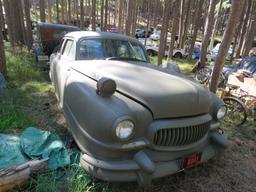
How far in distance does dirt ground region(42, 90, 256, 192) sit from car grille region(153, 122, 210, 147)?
746mm

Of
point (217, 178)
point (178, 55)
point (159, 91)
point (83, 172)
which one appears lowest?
point (178, 55)

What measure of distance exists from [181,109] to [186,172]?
1246 mm

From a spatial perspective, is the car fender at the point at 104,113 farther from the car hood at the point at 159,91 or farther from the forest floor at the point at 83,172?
the forest floor at the point at 83,172

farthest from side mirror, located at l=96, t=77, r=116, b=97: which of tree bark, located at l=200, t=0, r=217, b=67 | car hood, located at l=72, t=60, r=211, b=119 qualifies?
tree bark, located at l=200, t=0, r=217, b=67

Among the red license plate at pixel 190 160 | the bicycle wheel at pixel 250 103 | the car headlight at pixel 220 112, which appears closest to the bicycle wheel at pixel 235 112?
the bicycle wheel at pixel 250 103

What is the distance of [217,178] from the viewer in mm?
3652

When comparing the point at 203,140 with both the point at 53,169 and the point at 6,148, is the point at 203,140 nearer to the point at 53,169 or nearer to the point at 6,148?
the point at 53,169

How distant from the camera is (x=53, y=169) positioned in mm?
3189

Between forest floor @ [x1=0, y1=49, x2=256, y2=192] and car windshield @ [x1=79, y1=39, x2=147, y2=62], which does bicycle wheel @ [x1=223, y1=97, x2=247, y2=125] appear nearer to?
forest floor @ [x1=0, y1=49, x2=256, y2=192]

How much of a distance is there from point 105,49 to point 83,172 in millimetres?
2353

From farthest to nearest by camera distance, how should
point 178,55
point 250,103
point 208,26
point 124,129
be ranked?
point 178,55
point 208,26
point 250,103
point 124,129

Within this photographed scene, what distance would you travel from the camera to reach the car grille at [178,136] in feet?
9.24

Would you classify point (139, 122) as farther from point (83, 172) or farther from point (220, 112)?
point (220, 112)

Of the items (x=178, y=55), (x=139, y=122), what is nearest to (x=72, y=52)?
(x=139, y=122)
